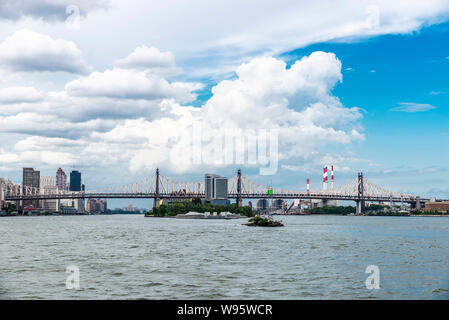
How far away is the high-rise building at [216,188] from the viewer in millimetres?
193075

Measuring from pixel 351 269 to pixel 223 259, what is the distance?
8.00 meters

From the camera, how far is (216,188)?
7687 inches

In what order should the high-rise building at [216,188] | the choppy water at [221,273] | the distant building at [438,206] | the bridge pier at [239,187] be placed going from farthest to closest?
the high-rise building at [216,188] < the distant building at [438,206] < the bridge pier at [239,187] < the choppy water at [221,273]

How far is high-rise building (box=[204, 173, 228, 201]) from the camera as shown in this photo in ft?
633

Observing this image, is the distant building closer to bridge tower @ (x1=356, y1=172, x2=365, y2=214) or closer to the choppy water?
bridge tower @ (x1=356, y1=172, x2=365, y2=214)

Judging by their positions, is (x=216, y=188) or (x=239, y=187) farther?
(x=216, y=188)

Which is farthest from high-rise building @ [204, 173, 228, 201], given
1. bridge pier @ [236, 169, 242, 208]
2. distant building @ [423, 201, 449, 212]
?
distant building @ [423, 201, 449, 212]

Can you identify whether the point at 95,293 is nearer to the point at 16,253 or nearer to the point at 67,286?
the point at 67,286

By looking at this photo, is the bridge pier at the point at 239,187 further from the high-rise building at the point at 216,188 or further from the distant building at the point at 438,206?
the distant building at the point at 438,206

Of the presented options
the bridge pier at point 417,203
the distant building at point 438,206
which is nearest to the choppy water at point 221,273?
the distant building at point 438,206

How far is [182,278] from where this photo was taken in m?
23.2

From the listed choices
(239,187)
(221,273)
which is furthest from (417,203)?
(221,273)

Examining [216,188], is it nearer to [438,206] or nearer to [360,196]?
[360,196]
